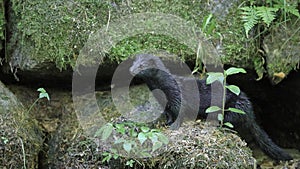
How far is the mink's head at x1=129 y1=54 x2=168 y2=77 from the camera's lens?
3.65 m

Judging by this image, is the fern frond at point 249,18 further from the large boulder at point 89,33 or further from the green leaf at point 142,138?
the green leaf at point 142,138

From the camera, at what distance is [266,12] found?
373 centimetres

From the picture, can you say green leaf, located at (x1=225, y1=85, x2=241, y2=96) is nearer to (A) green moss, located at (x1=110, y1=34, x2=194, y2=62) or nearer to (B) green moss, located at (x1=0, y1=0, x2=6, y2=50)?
(A) green moss, located at (x1=110, y1=34, x2=194, y2=62)

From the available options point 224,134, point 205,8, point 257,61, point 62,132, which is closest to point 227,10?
point 205,8

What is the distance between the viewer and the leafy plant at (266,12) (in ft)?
12.1

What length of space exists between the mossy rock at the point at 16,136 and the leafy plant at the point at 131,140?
0.49m

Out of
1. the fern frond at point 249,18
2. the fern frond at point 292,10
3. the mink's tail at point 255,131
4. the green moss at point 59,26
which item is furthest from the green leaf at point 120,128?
the fern frond at point 292,10

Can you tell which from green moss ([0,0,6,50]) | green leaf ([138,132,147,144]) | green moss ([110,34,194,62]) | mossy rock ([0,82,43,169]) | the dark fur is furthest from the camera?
green moss ([0,0,6,50])

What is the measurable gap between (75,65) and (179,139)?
1.12m

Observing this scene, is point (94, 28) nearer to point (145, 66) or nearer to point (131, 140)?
point (145, 66)

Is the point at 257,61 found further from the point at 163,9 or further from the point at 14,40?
the point at 14,40

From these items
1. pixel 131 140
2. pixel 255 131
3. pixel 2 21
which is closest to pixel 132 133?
pixel 131 140

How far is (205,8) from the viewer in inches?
155

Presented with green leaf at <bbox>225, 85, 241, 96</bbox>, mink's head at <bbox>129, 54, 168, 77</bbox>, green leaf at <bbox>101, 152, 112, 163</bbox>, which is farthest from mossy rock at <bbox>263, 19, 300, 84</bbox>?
green leaf at <bbox>101, 152, 112, 163</bbox>
